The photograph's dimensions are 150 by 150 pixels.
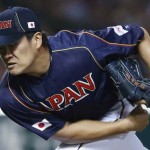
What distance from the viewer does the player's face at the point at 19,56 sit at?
202 centimetres

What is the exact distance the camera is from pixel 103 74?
2.15 metres

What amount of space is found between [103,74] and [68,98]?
0.54 feet

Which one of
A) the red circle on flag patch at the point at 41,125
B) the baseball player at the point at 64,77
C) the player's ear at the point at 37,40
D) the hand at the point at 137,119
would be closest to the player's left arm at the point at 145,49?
the baseball player at the point at 64,77

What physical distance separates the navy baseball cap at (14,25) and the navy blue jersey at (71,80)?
0.47ft

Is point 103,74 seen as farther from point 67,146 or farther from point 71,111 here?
point 67,146

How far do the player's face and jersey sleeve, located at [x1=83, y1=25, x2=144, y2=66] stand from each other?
0.71ft

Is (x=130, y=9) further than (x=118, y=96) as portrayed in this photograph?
Yes

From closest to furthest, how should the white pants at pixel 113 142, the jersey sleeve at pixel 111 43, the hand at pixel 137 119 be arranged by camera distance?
the jersey sleeve at pixel 111 43 → the hand at pixel 137 119 → the white pants at pixel 113 142

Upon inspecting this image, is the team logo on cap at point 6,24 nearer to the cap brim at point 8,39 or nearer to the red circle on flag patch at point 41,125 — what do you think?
the cap brim at point 8,39

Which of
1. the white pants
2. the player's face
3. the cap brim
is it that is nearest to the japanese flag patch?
the white pants

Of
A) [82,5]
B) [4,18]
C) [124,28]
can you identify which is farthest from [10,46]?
[82,5]

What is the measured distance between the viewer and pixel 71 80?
213 centimetres

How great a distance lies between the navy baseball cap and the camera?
200 centimetres

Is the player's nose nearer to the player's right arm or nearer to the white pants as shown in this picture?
the player's right arm
